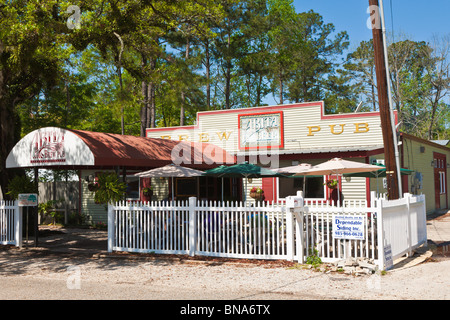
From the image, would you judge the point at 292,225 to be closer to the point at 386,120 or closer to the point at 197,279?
the point at 197,279

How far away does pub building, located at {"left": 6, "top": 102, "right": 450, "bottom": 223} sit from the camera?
Answer: 1559cm

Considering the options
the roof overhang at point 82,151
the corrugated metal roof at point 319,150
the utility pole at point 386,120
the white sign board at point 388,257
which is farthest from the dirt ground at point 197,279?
the corrugated metal roof at point 319,150

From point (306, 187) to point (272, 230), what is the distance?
9048 mm

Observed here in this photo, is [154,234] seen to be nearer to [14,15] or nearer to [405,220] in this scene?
[405,220]

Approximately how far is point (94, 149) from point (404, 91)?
41163 mm

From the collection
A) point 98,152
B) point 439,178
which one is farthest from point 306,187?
point 439,178

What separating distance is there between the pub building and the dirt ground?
3728 millimetres

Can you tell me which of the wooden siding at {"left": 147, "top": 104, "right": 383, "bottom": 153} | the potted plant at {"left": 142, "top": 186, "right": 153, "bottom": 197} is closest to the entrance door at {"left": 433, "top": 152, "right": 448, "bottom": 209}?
the wooden siding at {"left": 147, "top": 104, "right": 383, "bottom": 153}

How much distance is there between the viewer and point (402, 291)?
732cm

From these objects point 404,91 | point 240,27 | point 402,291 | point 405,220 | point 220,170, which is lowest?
point 402,291

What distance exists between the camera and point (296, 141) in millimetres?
19500

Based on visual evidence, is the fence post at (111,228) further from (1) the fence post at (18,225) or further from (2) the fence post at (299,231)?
(2) the fence post at (299,231)

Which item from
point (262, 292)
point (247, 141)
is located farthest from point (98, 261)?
point (247, 141)

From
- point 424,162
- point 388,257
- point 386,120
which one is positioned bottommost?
point 388,257
